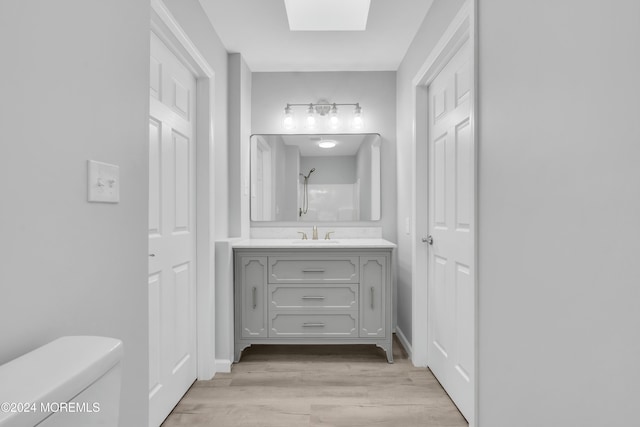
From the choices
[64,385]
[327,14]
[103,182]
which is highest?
[327,14]

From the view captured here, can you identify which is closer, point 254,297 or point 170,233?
point 170,233

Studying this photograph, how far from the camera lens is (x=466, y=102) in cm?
197

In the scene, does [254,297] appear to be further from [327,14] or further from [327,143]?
[327,14]

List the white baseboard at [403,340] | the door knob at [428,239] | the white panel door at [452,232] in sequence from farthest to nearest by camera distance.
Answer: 1. the white baseboard at [403,340]
2. the door knob at [428,239]
3. the white panel door at [452,232]

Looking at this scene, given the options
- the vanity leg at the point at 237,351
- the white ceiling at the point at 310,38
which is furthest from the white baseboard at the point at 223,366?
the white ceiling at the point at 310,38

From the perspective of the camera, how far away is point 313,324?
9.11 ft

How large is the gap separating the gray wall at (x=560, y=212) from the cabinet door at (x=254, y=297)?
63.7 inches

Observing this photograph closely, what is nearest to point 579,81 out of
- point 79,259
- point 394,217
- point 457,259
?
point 457,259

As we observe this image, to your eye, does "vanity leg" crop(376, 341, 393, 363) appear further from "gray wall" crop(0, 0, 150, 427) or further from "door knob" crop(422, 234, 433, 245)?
"gray wall" crop(0, 0, 150, 427)

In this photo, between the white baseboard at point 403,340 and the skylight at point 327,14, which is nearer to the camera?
the skylight at point 327,14

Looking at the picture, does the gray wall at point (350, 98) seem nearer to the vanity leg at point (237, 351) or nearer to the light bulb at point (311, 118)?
the light bulb at point (311, 118)

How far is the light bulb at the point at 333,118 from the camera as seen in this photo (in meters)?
3.39

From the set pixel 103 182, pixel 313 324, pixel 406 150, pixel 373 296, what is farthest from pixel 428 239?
pixel 103 182

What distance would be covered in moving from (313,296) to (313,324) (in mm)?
203
